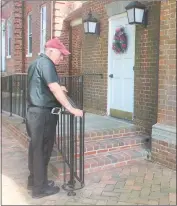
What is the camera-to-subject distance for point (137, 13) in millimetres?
5406

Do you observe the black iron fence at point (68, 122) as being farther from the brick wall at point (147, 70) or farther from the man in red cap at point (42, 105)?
the brick wall at point (147, 70)

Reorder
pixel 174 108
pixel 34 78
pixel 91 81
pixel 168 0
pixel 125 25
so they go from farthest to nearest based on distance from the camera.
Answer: pixel 91 81 → pixel 125 25 → pixel 168 0 → pixel 34 78 → pixel 174 108

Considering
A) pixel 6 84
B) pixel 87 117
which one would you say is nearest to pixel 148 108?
pixel 87 117

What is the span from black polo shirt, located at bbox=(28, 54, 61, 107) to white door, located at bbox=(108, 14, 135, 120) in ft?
9.53

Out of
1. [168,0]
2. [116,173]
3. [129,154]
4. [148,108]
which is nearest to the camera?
[168,0]

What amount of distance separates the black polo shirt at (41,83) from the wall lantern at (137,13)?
247 centimetres

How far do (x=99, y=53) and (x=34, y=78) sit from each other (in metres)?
3.88

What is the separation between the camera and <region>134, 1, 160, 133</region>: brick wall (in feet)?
17.6

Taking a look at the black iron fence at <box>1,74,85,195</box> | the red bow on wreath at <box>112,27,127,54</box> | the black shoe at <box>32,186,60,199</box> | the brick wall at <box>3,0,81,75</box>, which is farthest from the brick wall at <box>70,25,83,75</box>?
the black shoe at <box>32,186,60,199</box>

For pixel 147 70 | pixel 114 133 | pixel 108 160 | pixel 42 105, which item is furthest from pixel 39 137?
pixel 147 70

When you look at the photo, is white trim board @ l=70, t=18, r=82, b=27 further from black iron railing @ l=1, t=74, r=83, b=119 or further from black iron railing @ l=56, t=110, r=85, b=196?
black iron railing @ l=56, t=110, r=85, b=196

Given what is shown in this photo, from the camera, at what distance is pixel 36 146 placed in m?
3.47

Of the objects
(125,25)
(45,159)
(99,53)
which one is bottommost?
(45,159)

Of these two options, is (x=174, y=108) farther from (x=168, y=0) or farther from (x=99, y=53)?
(x=99, y=53)
